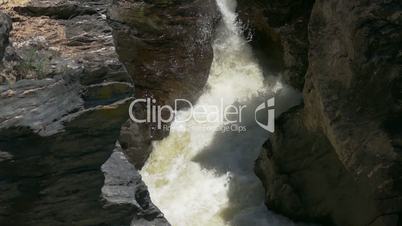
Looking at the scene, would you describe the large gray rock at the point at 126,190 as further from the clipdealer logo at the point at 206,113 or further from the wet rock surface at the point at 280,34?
the wet rock surface at the point at 280,34

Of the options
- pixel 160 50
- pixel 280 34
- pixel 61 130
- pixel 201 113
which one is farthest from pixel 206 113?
pixel 61 130

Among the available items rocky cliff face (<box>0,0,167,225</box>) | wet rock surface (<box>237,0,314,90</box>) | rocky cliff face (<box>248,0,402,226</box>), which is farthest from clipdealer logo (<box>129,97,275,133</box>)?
rocky cliff face (<box>0,0,167,225</box>)

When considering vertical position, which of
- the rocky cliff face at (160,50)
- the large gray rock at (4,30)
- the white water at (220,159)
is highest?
the large gray rock at (4,30)

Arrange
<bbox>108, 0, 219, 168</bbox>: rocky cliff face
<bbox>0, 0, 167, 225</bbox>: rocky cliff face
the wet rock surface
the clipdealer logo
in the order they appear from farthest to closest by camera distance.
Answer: the clipdealer logo → <bbox>108, 0, 219, 168</bbox>: rocky cliff face → the wet rock surface → <bbox>0, 0, 167, 225</bbox>: rocky cliff face

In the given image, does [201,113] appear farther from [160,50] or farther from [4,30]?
[4,30]

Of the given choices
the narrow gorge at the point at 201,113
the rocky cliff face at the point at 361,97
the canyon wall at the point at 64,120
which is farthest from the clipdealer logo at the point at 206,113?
the canyon wall at the point at 64,120

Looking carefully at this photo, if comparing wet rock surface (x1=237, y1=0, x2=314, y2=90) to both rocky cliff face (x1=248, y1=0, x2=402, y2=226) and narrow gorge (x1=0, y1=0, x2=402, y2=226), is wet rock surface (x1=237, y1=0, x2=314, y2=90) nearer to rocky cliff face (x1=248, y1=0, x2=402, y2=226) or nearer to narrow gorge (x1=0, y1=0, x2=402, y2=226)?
narrow gorge (x1=0, y1=0, x2=402, y2=226)
